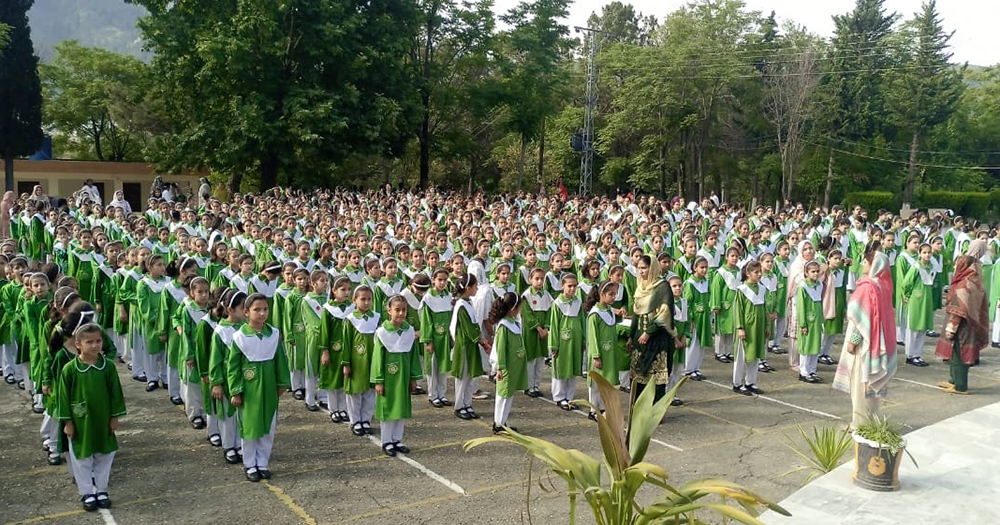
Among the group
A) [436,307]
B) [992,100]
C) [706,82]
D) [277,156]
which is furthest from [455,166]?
[436,307]

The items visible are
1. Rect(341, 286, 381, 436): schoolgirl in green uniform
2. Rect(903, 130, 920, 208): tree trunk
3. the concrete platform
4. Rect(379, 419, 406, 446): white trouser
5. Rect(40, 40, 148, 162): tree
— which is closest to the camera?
the concrete platform

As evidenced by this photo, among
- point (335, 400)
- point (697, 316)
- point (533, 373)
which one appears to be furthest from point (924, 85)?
point (335, 400)

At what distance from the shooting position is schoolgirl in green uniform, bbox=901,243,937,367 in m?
12.9

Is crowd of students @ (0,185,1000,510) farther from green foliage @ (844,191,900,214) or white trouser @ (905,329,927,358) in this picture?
green foliage @ (844,191,900,214)

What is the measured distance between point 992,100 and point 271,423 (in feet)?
206

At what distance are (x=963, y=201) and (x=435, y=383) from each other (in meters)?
49.1

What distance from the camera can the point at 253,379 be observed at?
23.9ft

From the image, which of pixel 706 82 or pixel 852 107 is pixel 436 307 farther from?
pixel 852 107

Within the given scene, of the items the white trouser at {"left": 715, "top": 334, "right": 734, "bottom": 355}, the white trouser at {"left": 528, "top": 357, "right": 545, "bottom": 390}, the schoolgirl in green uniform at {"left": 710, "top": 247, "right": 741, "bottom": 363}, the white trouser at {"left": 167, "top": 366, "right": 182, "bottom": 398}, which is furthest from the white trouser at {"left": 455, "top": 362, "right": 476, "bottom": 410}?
the white trouser at {"left": 715, "top": 334, "right": 734, "bottom": 355}

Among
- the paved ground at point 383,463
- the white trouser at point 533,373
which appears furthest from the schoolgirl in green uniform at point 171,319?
the white trouser at point 533,373

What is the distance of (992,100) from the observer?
57469mm

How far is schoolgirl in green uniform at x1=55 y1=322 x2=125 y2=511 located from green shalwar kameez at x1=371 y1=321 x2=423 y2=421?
2310 millimetres

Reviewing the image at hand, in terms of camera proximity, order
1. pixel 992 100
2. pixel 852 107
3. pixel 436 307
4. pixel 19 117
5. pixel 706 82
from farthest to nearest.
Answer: pixel 992 100, pixel 852 107, pixel 706 82, pixel 19 117, pixel 436 307

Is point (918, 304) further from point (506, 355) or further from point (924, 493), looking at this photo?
point (506, 355)
